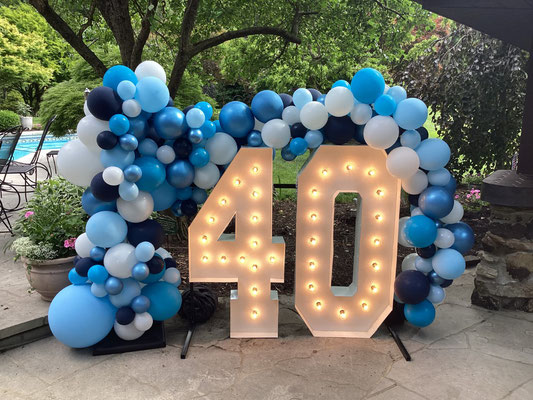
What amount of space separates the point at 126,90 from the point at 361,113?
156 centimetres

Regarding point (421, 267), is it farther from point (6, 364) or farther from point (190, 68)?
point (190, 68)

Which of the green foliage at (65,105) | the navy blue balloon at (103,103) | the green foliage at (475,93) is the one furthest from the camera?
the green foliage at (65,105)

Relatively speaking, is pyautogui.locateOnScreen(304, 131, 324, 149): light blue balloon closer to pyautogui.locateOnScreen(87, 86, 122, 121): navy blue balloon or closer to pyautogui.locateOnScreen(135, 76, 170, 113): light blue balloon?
pyautogui.locateOnScreen(135, 76, 170, 113): light blue balloon

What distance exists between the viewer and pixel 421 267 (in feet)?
11.0

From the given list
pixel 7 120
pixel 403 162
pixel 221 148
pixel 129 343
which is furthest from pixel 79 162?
pixel 7 120

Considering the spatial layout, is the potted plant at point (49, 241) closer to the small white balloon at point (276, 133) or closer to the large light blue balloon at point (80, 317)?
the large light blue balloon at point (80, 317)

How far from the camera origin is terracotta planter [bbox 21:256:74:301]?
354 centimetres

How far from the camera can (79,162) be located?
300 cm

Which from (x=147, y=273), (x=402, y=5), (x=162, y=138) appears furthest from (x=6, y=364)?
(x=402, y=5)

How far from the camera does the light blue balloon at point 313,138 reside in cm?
315

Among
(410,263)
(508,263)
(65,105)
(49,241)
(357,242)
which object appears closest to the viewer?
(357,242)

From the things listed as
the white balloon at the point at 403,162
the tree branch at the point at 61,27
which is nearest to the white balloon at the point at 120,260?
the white balloon at the point at 403,162

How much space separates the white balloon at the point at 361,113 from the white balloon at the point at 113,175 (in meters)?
1.60

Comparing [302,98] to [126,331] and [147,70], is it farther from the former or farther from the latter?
[126,331]
